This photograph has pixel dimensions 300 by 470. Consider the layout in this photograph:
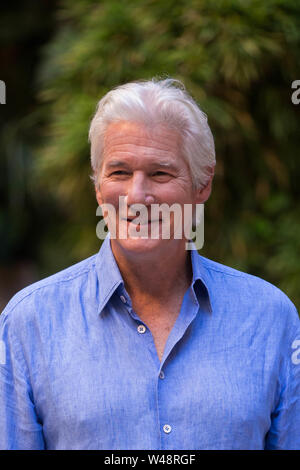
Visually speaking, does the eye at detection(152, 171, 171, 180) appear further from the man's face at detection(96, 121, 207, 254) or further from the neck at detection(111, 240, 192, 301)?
the neck at detection(111, 240, 192, 301)

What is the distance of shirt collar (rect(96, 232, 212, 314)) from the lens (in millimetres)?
1432

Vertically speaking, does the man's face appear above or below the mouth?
above

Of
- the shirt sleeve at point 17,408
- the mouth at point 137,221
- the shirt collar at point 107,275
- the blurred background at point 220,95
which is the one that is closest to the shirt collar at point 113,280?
the shirt collar at point 107,275

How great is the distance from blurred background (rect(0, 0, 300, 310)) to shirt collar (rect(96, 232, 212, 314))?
1538mm

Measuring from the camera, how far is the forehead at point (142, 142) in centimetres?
139

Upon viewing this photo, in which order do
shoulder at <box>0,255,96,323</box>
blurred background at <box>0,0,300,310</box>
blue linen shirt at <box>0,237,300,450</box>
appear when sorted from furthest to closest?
blurred background at <box>0,0,300,310</box>, shoulder at <box>0,255,96,323</box>, blue linen shirt at <box>0,237,300,450</box>

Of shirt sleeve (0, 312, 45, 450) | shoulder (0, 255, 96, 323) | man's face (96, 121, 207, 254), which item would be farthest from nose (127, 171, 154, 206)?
shirt sleeve (0, 312, 45, 450)

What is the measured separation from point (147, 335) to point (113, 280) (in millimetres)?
156

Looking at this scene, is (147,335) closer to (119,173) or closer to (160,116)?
(119,173)

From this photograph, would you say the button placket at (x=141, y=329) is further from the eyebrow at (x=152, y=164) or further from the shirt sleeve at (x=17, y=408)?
the eyebrow at (x=152, y=164)

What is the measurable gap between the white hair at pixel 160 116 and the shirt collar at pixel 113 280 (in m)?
0.20

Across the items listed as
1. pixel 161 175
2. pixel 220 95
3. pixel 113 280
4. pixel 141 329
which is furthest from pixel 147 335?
pixel 220 95

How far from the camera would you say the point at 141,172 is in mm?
1398
